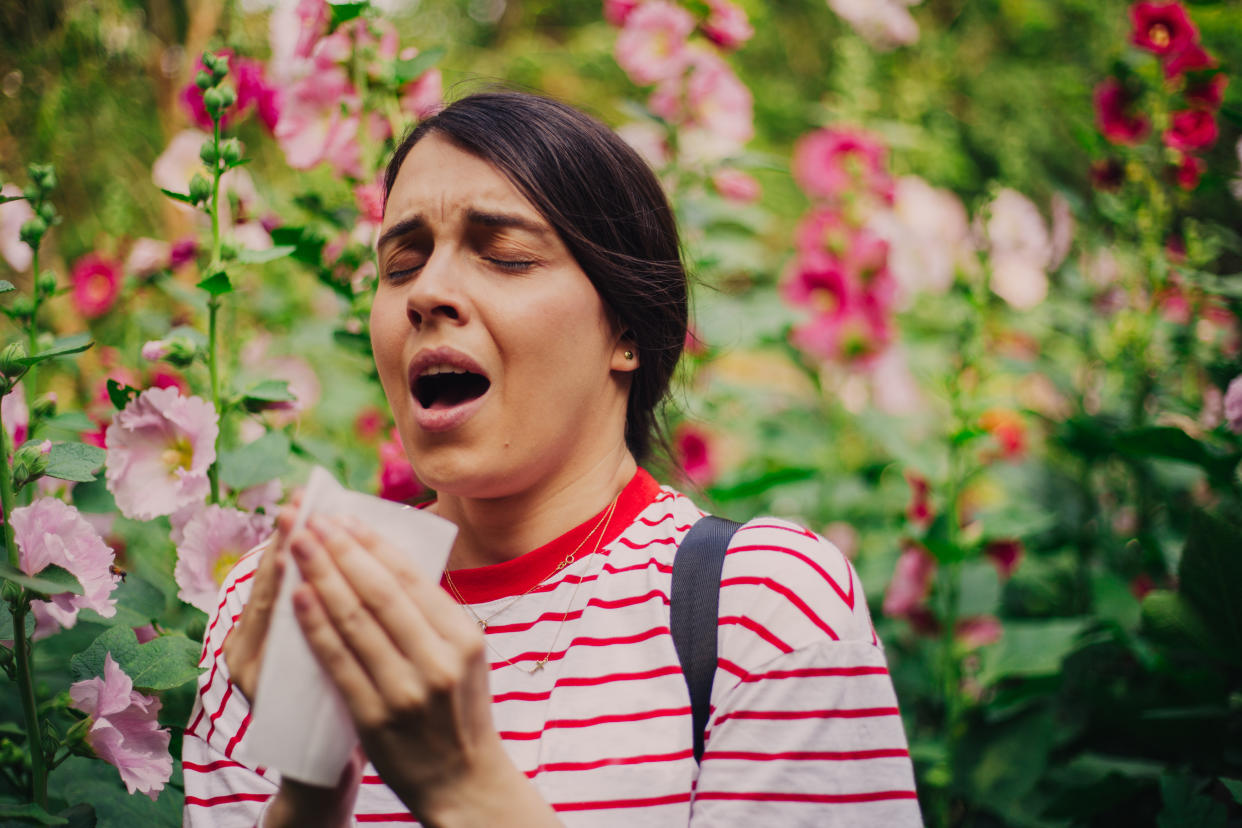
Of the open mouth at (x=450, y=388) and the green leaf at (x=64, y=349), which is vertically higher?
the green leaf at (x=64, y=349)

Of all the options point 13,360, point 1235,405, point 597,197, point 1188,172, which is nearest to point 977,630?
point 1235,405

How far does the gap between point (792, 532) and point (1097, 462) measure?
4.60 ft

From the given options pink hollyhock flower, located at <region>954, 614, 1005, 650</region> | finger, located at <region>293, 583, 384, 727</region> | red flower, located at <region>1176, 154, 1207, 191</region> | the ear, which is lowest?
pink hollyhock flower, located at <region>954, 614, 1005, 650</region>

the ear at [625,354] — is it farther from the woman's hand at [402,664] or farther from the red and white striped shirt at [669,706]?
the woman's hand at [402,664]

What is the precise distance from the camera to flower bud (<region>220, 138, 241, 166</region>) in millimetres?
1121

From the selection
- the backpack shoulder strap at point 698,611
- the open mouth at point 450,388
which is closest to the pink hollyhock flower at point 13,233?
the open mouth at point 450,388

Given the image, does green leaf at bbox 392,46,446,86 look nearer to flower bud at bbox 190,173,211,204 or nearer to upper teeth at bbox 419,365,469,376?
flower bud at bbox 190,173,211,204

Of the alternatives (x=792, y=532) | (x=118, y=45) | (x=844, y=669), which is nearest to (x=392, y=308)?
(x=792, y=532)

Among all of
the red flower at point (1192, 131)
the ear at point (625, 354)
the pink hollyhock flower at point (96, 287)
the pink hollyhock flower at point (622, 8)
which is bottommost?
the pink hollyhock flower at point (96, 287)

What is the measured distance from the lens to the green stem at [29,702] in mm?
916

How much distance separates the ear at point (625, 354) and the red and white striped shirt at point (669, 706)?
23 centimetres

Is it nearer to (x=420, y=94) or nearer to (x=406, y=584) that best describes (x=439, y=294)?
(x=406, y=584)

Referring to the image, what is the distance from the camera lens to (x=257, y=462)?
1.19 m

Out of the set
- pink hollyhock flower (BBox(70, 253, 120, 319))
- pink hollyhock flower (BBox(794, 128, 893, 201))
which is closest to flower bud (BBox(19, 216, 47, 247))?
pink hollyhock flower (BBox(70, 253, 120, 319))
